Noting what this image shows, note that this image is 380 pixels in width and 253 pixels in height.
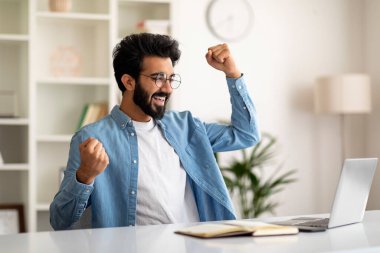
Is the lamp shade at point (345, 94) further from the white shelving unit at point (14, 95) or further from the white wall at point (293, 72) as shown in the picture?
the white shelving unit at point (14, 95)

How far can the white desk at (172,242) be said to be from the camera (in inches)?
66.3

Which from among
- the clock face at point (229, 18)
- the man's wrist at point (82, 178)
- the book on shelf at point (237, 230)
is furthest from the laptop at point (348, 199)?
the clock face at point (229, 18)

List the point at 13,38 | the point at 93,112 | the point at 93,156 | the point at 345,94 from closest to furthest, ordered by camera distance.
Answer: the point at 93,156, the point at 13,38, the point at 93,112, the point at 345,94

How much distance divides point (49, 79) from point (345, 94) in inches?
81.3

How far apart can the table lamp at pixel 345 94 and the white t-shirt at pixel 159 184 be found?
102 inches

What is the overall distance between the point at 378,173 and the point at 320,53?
1016mm

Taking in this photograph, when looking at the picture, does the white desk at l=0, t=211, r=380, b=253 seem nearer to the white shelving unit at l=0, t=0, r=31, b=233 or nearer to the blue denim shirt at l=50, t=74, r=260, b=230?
the blue denim shirt at l=50, t=74, r=260, b=230

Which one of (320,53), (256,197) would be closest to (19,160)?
(256,197)

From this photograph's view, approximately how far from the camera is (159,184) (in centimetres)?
258

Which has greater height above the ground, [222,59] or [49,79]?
[222,59]

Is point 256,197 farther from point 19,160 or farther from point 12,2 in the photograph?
point 12,2

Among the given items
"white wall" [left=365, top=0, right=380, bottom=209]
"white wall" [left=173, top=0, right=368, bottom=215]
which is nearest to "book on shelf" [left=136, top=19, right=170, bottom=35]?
"white wall" [left=173, top=0, right=368, bottom=215]

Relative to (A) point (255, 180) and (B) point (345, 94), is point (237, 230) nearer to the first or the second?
(A) point (255, 180)

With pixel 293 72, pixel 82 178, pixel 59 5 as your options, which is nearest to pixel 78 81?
pixel 59 5
